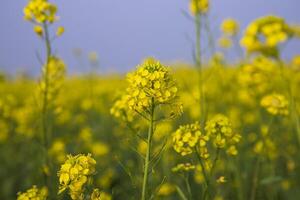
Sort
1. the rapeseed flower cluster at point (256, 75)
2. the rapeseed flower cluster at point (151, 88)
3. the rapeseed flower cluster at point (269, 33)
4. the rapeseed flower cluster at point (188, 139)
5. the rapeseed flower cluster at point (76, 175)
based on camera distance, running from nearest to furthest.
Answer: the rapeseed flower cluster at point (76, 175), the rapeseed flower cluster at point (151, 88), the rapeseed flower cluster at point (188, 139), the rapeseed flower cluster at point (269, 33), the rapeseed flower cluster at point (256, 75)

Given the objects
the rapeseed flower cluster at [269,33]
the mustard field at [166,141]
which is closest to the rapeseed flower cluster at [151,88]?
the mustard field at [166,141]

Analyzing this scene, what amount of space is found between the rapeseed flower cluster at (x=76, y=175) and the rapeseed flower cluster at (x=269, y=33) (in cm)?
175

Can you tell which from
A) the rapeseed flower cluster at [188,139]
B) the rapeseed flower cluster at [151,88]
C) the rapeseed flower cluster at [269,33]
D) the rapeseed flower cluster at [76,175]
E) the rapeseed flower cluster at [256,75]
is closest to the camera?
the rapeseed flower cluster at [76,175]

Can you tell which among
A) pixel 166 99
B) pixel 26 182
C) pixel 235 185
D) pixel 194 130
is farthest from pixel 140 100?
pixel 26 182

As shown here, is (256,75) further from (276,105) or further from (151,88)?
(151,88)

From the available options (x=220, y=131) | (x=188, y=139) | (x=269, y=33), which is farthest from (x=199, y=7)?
(x=188, y=139)

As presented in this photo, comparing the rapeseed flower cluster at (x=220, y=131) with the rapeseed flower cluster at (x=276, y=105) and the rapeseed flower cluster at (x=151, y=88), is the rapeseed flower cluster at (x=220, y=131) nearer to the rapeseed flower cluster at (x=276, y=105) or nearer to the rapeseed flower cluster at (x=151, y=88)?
the rapeseed flower cluster at (x=151, y=88)

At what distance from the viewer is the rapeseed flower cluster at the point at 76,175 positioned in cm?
182

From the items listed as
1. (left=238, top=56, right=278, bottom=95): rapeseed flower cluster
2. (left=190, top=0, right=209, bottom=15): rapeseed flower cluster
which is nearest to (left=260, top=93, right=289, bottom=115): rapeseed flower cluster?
(left=238, top=56, right=278, bottom=95): rapeseed flower cluster

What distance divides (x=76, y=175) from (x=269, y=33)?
1.91 meters

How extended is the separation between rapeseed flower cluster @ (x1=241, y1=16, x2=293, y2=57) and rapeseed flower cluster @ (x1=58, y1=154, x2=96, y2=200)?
1753mm

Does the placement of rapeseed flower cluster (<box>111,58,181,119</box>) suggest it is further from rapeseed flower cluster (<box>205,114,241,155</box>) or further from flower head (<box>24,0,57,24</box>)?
flower head (<box>24,0,57,24</box>)

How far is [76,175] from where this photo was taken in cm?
182

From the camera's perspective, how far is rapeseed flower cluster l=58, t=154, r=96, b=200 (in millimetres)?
1816
